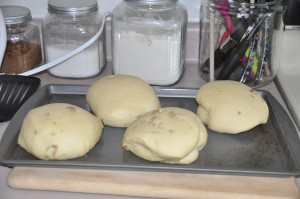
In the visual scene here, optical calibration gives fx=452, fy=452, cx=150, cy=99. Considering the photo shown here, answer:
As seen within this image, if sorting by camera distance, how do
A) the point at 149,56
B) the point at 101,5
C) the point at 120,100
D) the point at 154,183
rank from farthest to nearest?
the point at 101,5 < the point at 149,56 < the point at 120,100 < the point at 154,183

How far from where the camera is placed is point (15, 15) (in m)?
0.75

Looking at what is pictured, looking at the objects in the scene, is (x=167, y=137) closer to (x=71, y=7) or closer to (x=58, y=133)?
(x=58, y=133)

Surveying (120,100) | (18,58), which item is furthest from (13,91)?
(120,100)

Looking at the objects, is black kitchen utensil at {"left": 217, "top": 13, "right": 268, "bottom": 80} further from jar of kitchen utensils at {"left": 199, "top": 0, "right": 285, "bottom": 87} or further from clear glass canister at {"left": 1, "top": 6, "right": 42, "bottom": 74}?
clear glass canister at {"left": 1, "top": 6, "right": 42, "bottom": 74}

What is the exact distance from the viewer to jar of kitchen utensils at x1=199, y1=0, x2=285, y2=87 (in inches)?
27.9

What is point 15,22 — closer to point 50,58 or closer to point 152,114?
point 50,58

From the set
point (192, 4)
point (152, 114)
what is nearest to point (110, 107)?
point (152, 114)

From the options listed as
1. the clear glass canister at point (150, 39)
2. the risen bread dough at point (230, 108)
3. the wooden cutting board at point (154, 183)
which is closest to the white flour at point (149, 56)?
the clear glass canister at point (150, 39)

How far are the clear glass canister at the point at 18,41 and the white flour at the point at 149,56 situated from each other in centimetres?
15

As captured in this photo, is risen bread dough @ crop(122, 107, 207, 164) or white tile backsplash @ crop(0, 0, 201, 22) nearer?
risen bread dough @ crop(122, 107, 207, 164)

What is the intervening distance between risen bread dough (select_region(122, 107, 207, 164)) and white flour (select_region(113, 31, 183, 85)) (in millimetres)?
169

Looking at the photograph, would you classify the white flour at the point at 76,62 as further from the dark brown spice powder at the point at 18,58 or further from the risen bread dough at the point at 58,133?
the risen bread dough at the point at 58,133

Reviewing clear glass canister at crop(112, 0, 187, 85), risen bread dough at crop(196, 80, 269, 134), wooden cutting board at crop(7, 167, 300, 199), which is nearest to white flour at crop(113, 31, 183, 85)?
clear glass canister at crop(112, 0, 187, 85)

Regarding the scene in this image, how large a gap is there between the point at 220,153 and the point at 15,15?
1.36 ft
